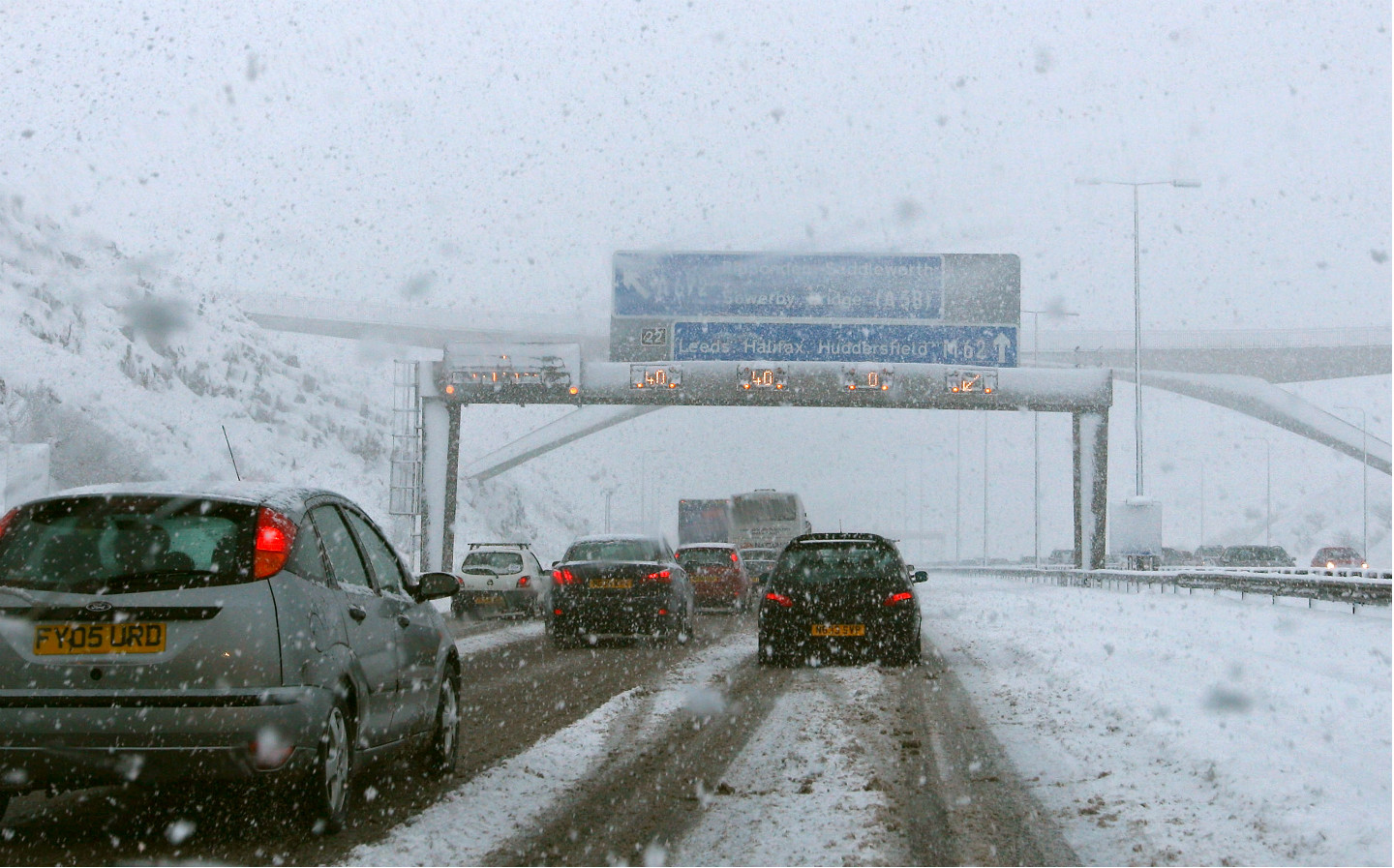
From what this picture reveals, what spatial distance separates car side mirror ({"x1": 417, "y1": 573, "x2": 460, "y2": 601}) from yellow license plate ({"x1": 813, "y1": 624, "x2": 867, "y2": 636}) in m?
7.21

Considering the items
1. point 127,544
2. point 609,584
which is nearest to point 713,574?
point 609,584

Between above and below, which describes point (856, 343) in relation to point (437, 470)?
above

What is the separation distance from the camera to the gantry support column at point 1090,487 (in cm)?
3897

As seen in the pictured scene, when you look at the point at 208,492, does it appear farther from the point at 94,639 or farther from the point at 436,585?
the point at 436,585

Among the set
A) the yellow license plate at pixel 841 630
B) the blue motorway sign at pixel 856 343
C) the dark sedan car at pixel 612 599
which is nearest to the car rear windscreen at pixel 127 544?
the yellow license plate at pixel 841 630

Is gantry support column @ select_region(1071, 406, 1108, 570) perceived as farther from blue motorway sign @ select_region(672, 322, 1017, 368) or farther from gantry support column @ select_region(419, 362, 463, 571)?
gantry support column @ select_region(419, 362, 463, 571)

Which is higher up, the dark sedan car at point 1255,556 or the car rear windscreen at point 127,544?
the car rear windscreen at point 127,544

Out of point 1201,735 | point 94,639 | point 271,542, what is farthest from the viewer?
point 1201,735

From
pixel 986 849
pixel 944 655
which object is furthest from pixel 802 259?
pixel 986 849

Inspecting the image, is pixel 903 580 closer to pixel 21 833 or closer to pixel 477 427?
pixel 21 833

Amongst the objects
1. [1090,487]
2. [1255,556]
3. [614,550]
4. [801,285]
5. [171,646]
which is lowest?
[1255,556]

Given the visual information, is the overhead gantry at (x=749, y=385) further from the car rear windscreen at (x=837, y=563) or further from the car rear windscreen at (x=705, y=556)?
the car rear windscreen at (x=837, y=563)

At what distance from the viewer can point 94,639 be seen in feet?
16.8

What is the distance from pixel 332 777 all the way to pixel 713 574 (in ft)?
71.8
